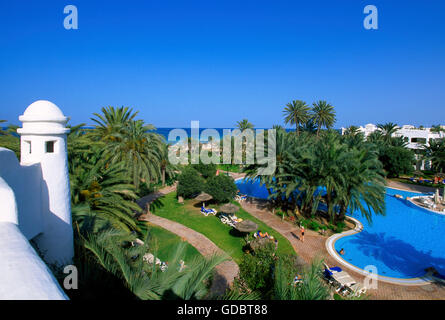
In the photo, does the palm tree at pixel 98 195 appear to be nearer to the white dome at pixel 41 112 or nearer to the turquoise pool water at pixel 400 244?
the white dome at pixel 41 112

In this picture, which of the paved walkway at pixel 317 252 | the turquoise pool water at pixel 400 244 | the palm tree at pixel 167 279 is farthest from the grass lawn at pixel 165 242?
the turquoise pool water at pixel 400 244

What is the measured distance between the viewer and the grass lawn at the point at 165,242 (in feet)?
42.5

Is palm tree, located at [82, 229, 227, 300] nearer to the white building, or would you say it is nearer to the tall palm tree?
the white building

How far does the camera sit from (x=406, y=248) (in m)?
15.6

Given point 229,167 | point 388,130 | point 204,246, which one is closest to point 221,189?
point 204,246

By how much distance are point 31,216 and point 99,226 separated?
3.46m

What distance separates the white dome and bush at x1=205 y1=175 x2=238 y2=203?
15.4 metres

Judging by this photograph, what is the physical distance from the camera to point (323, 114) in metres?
43.9

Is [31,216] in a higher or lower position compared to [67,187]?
lower

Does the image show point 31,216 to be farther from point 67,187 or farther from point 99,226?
point 99,226

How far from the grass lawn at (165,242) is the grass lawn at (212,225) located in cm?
172

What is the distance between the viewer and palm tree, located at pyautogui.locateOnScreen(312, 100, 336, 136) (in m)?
43.7

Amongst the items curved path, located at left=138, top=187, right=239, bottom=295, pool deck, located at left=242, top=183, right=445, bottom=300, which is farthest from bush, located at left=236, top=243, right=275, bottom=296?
pool deck, located at left=242, top=183, right=445, bottom=300
